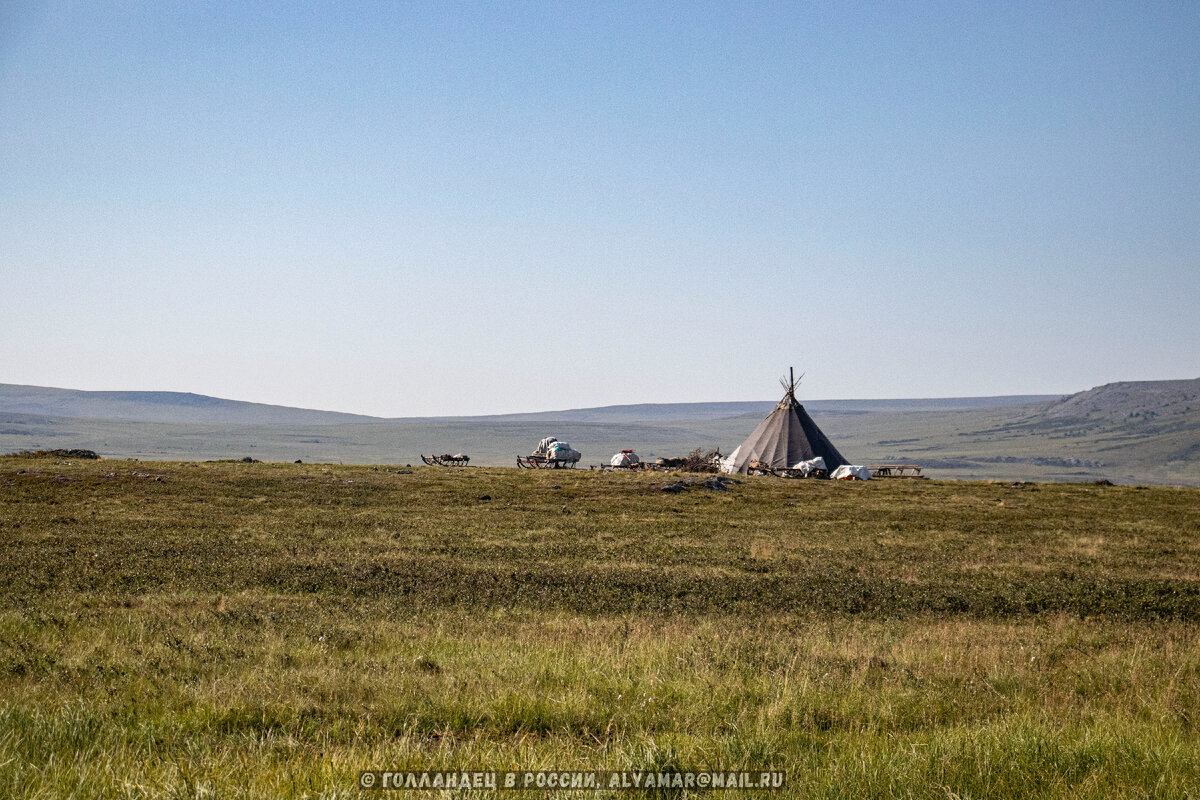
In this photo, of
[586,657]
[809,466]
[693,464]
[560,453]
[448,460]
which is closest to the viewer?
[586,657]

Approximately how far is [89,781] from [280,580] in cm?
1324

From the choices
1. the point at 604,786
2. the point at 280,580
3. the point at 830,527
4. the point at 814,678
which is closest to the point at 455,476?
the point at 830,527

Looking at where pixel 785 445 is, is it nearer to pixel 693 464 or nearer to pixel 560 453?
pixel 693 464

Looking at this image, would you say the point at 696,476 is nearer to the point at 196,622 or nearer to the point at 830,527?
the point at 830,527

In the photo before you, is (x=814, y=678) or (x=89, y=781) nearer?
(x=89, y=781)

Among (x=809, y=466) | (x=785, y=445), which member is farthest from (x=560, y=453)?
(x=809, y=466)

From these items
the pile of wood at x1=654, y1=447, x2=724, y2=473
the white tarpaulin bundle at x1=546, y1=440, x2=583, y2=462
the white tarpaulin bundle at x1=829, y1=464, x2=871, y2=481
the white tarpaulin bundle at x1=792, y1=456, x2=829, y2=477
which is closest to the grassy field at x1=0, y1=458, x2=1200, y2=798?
the white tarpaulin bundle at x1=829, y1=464, x2=871, y2=481

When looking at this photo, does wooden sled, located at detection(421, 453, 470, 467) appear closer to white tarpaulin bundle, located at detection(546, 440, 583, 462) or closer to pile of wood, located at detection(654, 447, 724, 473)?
white tarpaulin bundle, located at detection(546, 440, 583, 462)

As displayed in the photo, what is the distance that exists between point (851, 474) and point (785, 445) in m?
8.35

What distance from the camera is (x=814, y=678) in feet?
31.0

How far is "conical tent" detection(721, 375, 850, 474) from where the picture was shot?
212ft

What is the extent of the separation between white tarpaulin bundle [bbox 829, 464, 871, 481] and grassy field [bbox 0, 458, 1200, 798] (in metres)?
27.4

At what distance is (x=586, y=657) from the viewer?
10.2 m

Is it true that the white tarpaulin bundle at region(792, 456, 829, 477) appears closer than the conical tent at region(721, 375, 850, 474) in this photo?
Yes
